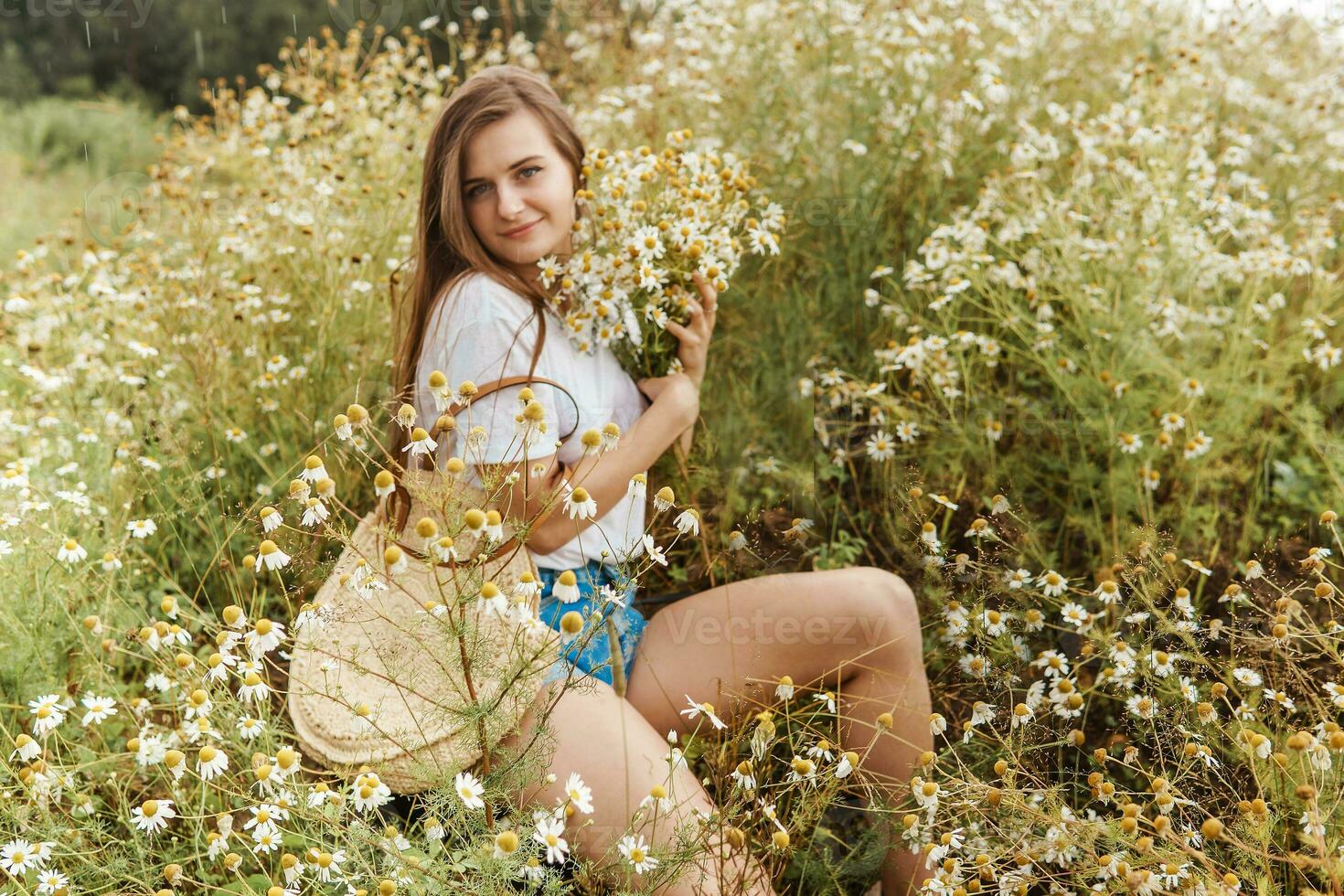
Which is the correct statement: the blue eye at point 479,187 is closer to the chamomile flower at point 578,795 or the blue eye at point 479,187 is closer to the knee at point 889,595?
the knee at point 889,595

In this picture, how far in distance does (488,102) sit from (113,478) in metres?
1.29

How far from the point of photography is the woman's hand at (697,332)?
222cm

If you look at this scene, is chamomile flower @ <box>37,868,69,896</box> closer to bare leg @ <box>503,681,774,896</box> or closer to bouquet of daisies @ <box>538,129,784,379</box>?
bare leg @ <box>503,681,774,896</box>

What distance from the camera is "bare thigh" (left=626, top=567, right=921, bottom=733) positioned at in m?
1.97

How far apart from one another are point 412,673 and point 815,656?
0.88 meters

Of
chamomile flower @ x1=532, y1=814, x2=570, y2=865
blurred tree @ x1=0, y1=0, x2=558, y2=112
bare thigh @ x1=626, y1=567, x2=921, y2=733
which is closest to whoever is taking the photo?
chamomile flower @ x1=532, y1=814, x2=570, y2=865

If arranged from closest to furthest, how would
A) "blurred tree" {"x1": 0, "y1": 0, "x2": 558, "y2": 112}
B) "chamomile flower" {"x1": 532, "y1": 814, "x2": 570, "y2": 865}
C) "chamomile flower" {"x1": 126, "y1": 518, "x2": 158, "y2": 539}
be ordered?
"chamomile flower" {"x1": 532, "y1": 814, "x2": 570, "y2": 865} < "chamomile flower" {"x1": 126, "y1": 518, "x2": 158, "y2": 539} < "blurred tree" {"x1": 0, "y1": 0, "x2": 558, "y2": 112}

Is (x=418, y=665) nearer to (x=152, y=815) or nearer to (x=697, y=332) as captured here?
(x=152, y=815)

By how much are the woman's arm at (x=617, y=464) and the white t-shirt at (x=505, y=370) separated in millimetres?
26

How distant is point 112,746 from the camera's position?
2.14m

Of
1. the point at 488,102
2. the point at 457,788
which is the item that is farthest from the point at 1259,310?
the point at 457,788

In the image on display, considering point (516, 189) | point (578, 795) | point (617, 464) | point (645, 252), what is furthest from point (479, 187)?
point (578, 795)

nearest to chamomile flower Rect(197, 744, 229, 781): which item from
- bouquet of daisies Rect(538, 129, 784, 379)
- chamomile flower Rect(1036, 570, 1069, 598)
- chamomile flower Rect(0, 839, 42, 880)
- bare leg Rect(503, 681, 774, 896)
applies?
chamomile flower Rect(0, 839, 42, 880)

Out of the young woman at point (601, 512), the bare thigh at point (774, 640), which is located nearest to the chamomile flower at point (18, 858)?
the young woman at point (601, 512)
